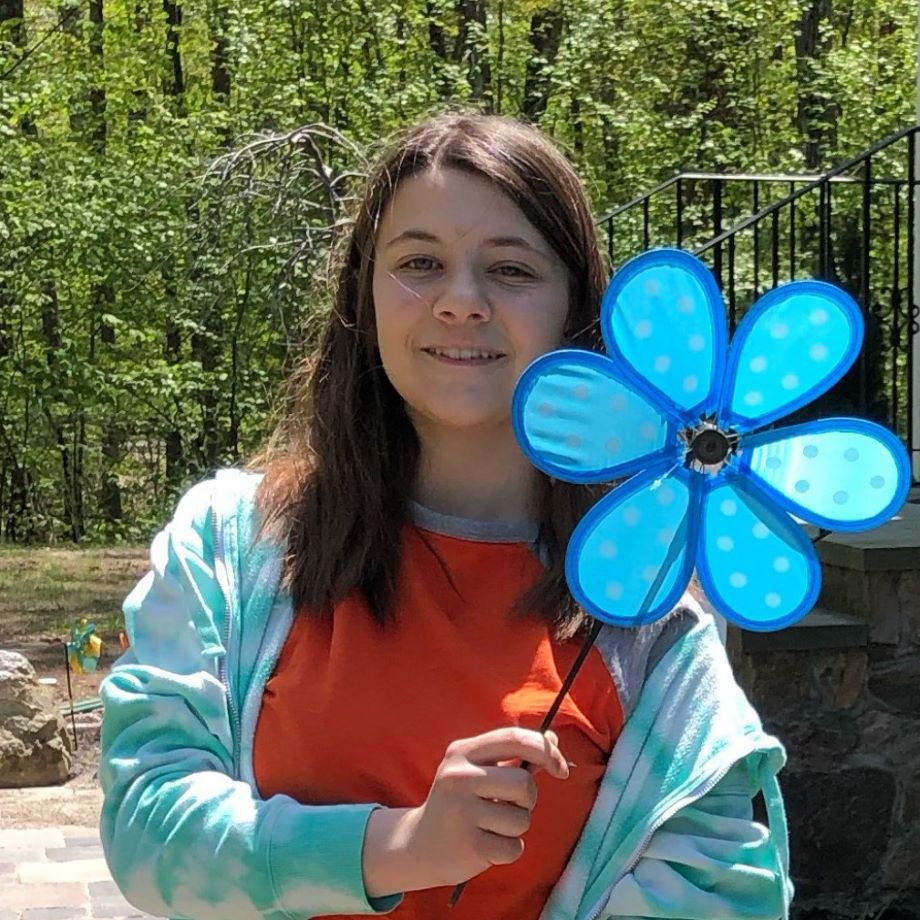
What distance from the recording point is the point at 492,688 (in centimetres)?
129

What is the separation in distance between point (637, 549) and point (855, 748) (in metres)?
3.52

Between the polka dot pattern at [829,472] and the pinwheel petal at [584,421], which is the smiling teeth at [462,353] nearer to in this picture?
the pinwheel petal at [584,421]

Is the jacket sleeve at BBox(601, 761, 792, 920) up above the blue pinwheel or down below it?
below

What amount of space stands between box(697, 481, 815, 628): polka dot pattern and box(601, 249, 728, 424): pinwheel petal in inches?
3.4

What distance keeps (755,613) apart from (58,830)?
4.27 metres

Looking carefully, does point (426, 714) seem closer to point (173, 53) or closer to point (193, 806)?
point (193, 806)

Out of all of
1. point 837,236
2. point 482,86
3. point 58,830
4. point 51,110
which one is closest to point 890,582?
point 58,830

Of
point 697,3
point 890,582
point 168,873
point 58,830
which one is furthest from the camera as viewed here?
point 697,3

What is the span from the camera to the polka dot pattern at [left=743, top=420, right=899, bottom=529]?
127cm

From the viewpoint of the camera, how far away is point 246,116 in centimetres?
1371

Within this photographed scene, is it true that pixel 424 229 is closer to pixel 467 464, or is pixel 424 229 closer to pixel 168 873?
pixel 467 464

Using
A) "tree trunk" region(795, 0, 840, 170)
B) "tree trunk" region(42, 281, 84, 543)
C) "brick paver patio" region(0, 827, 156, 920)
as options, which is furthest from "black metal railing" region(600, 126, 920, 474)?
"tree trunk" region(42, 281, 84, 543)

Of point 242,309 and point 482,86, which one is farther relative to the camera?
point 482,86

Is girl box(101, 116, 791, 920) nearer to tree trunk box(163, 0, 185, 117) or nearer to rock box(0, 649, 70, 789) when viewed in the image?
rock box(0, 649, 70, 789)
